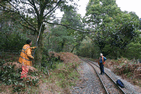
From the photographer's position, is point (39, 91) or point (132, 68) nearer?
→ point (39, 91)

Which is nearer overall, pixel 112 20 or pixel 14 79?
pixel 14 79

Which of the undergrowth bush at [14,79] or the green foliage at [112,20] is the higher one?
the green foliage at [112,20]

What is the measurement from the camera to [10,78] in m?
3.91

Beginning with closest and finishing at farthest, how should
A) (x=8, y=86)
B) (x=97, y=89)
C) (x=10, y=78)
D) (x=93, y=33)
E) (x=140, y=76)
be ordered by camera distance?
(x=8, y=86) < (x=10, y=78) < (x=97, y=89) < (x=93, y=33) < (x=140, y=76)

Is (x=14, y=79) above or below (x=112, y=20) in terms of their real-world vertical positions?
below

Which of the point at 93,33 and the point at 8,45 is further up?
the point at 93,33

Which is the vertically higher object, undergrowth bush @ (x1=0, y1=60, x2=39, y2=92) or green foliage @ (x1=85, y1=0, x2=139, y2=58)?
green foliage @ (x1=85, y1=0, x2=139, y2=58)

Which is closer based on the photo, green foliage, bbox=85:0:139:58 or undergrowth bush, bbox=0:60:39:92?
undergrowth bush, bbox=0:60:39:92

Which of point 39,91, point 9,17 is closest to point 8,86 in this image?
point 39,91

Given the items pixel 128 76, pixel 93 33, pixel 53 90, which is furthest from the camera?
pixel 128 76

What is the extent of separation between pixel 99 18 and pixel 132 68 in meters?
12.7

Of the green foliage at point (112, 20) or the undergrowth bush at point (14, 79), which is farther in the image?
the green foliage at point (112, 20)

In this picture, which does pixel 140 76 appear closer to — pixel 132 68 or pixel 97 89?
pixel 132 68

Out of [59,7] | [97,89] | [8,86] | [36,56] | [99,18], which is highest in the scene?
[99,18]
